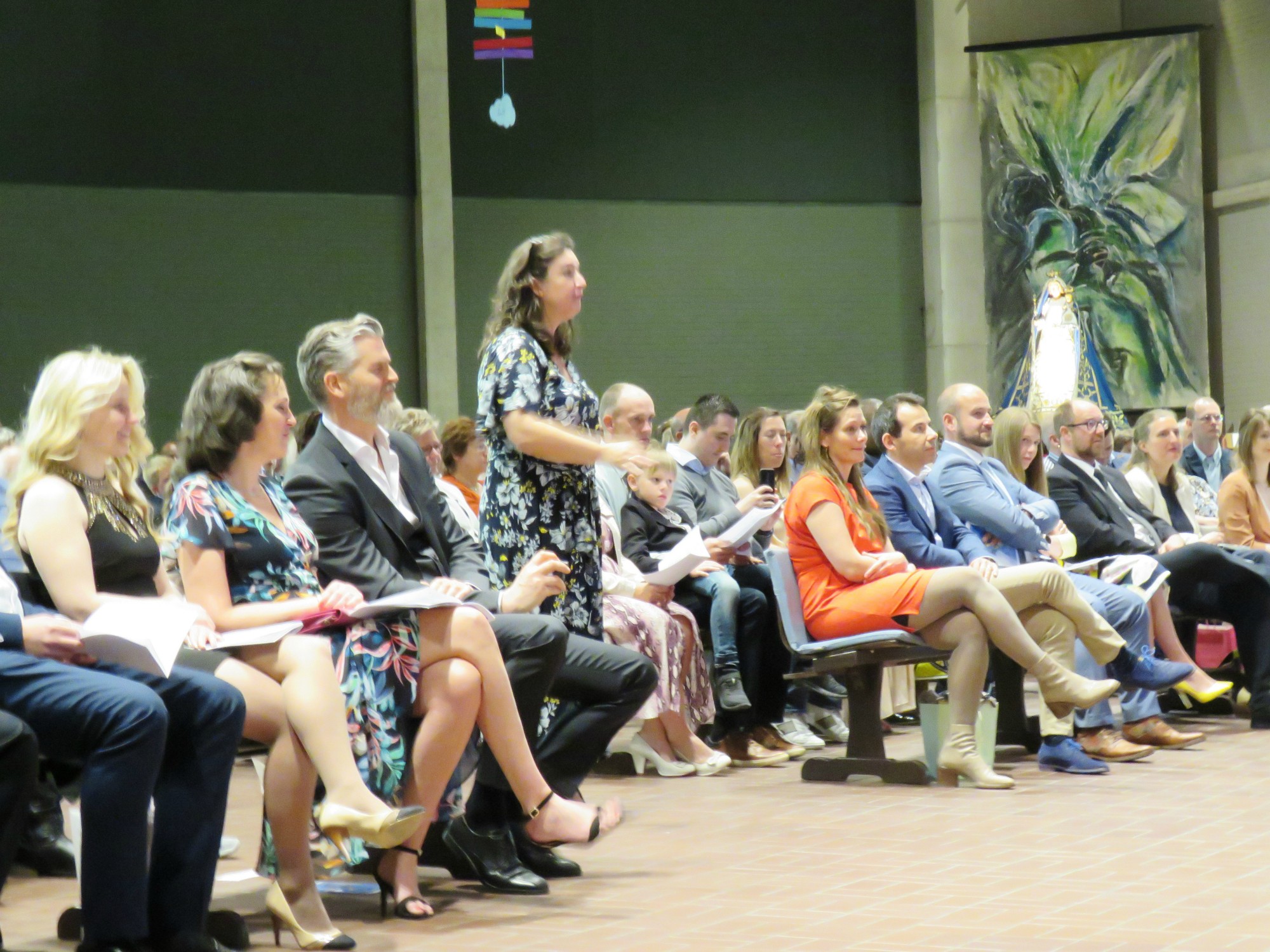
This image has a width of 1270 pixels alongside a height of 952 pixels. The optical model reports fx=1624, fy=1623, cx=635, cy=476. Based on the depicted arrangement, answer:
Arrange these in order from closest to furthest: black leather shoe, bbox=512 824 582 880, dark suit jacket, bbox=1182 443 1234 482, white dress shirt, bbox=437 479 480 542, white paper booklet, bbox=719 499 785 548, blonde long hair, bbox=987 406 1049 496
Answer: black leather shoe, bbox=512 824 582 880
white dress shirt, bbox=437 479 480 542
white paper booklet, bbox=719 499 785 548
blonde long hair, bbox=987 406 1049 496
dark suit jacket, bbox=1182 443 1234 482

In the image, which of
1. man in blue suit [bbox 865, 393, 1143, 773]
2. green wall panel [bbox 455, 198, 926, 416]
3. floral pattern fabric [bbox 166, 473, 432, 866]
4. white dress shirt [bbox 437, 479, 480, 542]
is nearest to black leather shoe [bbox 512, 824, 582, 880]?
floral pattern fabric [bbox 166, 473, 432, 866]

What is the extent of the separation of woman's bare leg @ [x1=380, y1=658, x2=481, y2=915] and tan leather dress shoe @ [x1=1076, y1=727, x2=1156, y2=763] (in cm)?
304

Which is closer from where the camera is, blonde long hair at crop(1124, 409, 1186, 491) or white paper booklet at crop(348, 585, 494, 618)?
white paper booklet at crop(348, 585, 494, 618)

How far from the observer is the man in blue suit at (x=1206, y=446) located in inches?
376

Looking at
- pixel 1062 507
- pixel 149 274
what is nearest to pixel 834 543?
pixel 1062 507

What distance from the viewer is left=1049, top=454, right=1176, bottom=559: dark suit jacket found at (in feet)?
23.3

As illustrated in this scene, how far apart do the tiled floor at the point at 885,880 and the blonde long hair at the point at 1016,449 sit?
1.56m

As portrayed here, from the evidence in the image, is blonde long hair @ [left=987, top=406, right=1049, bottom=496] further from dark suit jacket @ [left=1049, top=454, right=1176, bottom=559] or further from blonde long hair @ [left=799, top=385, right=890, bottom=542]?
blonde long hair @ [left=799, top=385, right=890, bottom=542]

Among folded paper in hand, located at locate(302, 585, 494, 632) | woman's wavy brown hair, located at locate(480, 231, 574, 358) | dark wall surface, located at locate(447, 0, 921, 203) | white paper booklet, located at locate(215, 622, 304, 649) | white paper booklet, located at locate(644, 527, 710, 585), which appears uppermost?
dark wall surface, located at locate(447, 0, 921, 203)

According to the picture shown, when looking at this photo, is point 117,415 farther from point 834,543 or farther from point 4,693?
point 834,543

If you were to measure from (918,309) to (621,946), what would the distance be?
1149 cm

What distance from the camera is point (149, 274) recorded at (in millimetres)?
12023

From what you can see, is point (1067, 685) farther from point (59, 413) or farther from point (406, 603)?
point (59, 413)

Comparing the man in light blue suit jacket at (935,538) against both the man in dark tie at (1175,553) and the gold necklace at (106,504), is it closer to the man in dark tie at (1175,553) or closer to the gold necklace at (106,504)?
the man in dark tie at (1175,553)
